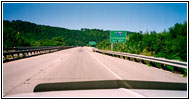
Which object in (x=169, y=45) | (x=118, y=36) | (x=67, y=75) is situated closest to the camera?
(x=67, y=75)

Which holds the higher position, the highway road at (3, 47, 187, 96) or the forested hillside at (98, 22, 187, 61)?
the forested hillside at (98, 22, 187, 61)

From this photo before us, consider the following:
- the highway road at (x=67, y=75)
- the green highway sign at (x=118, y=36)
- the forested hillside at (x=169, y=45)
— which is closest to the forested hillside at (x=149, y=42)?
the forested hillside at (x=169, y=45)

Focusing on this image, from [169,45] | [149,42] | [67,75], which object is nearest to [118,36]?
[169,45]

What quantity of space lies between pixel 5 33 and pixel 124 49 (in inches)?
1724

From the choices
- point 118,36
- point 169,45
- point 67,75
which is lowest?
point 67,75

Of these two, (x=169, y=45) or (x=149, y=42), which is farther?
(x=149, y=42)

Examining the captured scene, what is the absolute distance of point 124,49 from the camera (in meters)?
28.8

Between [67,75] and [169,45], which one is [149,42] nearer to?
[169,45]

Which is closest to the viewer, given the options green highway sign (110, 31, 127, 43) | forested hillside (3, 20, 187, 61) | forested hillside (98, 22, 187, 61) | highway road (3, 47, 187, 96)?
highway road (3, 47, 187, 96)

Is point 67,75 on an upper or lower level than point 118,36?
lower

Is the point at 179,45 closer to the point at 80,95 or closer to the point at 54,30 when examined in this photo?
the point at 80,95

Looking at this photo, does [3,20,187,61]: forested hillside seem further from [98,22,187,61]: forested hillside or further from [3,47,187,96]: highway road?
[3,47,187,96]: highway road

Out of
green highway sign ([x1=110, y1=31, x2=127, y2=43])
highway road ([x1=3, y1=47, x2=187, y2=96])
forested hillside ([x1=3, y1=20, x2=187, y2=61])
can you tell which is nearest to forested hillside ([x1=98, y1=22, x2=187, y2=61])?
forested hillside ([x1=3, y1=20, x2=187, y2=61])

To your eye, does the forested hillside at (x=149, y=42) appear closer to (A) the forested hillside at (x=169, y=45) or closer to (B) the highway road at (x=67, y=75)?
(A) the forested hillside at (x=169, y=45)
